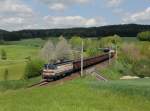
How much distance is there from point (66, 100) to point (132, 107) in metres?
5.70

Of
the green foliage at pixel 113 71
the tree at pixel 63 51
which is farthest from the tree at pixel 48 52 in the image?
the green foliage at pixel 113 71

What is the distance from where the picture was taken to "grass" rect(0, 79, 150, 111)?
3147 centimetres

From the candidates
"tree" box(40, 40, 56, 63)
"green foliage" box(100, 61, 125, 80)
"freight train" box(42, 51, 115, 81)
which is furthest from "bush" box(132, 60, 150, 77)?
"tree" box(40, 40, 56, 63)

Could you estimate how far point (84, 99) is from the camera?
120ft

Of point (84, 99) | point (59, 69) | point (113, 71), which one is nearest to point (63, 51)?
point (113, 71)

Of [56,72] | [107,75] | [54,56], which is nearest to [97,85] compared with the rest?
[56,72]

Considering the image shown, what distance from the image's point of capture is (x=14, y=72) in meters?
153

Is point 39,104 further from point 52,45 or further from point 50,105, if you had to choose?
point 52,45

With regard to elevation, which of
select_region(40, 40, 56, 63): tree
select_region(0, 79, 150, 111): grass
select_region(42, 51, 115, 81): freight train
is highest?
select_region(0, 79, 150, 111): grass

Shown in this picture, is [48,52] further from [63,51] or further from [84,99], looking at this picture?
[84,99]

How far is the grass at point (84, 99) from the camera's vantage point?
31469mm

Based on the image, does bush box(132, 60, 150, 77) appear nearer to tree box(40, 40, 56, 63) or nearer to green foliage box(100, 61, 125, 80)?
green foliage box(100, 61, 125, 80)

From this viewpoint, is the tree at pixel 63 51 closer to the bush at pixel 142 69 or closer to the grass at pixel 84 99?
the bush at pixel 142 69

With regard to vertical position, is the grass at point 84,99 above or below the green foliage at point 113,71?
above
